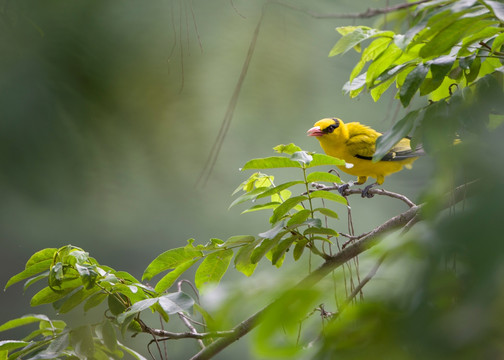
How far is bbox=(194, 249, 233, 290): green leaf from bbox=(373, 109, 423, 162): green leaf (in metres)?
0.31

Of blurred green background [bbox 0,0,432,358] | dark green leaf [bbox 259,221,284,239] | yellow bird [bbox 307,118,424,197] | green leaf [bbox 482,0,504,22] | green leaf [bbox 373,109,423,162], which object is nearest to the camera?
green leaf [bbox 482,0,504,22]

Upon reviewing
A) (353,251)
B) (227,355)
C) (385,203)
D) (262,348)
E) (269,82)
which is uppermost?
(269,82)

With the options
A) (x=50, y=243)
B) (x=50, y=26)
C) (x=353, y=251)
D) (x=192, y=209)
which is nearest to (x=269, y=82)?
(x=192, y=209)

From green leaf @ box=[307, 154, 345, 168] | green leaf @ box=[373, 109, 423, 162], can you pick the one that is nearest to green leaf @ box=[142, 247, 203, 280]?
green leaf @ box=[307, 154, 345, 168]

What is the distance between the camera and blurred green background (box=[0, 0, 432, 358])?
86.2 inches

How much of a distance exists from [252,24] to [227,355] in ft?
4.79

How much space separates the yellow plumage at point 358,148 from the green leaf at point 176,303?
918 mm

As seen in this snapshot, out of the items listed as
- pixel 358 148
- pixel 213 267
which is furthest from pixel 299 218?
pixel 358 148

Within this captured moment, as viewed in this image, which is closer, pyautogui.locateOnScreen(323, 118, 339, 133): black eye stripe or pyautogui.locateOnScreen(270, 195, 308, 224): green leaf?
pyautogui.locateOnScreen(270, 195, 308, 224): green leaf

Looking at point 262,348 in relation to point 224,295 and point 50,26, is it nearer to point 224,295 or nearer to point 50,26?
point 224,295

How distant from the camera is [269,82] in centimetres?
236

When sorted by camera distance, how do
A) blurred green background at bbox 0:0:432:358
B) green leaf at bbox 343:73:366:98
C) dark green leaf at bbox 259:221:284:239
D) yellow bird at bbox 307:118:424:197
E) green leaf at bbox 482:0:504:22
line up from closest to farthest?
green leaf at bbox 482:0:504:22
dark green leaf at bbox 259:221:284:239
green leaf at bbox 343:73:366:98
yellow bird at bbox 307:118:424:197
blurred green background at bbox 0:0:432:358

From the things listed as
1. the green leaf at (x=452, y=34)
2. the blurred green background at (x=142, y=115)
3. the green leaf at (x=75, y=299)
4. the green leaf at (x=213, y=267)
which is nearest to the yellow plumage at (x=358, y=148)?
the blurred green background at (x=142, y=115)

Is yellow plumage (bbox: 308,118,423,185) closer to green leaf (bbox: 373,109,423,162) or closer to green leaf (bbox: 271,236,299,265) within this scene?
green leaf (bbox: 271,236,299,265)
